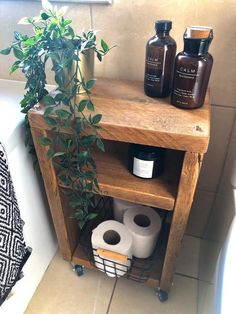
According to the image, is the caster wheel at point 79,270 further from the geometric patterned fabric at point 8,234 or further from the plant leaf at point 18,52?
the plant leaf at point 18,52

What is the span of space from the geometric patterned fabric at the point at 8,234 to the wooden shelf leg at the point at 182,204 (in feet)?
1.26

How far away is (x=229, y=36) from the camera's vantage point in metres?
0.64

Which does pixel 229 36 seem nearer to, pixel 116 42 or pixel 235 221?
pixel 116 42

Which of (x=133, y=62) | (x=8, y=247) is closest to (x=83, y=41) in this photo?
(x=133, y=62)

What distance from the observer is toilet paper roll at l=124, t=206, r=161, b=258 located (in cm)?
82

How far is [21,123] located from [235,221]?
553 millimetres

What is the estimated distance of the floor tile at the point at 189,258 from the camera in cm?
101

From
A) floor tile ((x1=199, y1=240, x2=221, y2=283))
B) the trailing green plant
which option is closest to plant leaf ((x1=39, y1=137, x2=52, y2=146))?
the trailing green plant

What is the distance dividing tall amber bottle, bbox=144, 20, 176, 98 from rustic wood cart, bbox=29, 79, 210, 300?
29 mm

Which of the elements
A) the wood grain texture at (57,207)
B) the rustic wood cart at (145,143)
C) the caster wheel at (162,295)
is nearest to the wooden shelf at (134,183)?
the rustic wood cart at (145,143)

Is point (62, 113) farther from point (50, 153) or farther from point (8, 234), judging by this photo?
point (8, 234)

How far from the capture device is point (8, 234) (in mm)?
631

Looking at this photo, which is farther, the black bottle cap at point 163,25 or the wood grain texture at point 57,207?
the wood grain texture at point 57,207

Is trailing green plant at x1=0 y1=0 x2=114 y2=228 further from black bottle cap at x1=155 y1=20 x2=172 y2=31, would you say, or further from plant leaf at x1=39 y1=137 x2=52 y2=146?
black bottle cap at x1=155 y1=20 x2=172 y2=31
